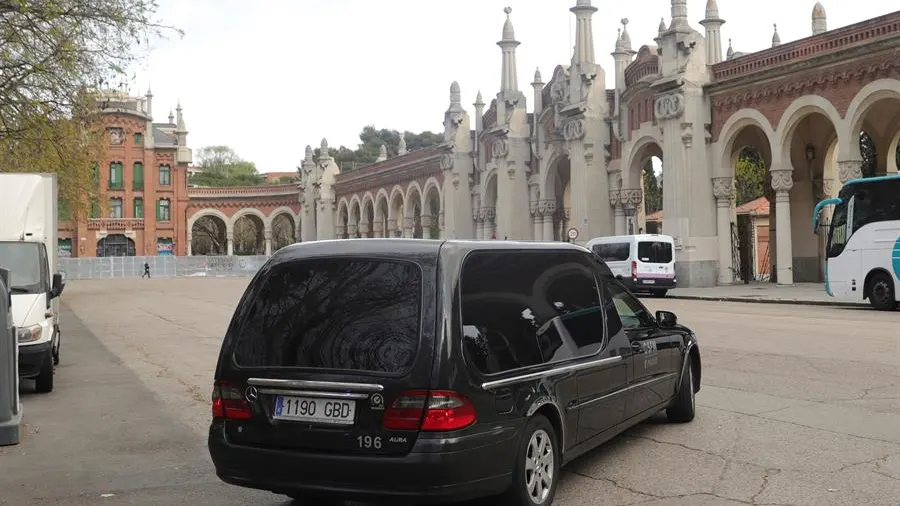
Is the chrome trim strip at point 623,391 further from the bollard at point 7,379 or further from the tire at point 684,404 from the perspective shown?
the bollard at point 7,379

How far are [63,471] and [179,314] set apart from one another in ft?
62.2

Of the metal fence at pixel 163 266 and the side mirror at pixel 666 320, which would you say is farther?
the metal fence at pixel 163 266

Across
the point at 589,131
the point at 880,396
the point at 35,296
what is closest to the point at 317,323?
the point at 880,396

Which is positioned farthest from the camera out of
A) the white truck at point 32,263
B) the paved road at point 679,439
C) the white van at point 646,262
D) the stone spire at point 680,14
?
the stone spire at point 680,14

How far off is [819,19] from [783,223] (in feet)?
56.3

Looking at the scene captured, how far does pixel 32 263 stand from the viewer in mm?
11508

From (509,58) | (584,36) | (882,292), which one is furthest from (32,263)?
(509,58)

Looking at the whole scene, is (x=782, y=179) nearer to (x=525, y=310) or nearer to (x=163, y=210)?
(x=525, y=310)

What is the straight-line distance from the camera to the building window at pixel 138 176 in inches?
3162

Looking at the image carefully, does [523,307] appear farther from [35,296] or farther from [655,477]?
[35,296]

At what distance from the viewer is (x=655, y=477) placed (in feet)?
19.3

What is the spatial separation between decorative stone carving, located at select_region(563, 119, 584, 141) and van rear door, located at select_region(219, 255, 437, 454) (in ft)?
115

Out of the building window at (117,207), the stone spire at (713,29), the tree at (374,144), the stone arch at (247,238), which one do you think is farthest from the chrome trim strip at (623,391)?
the tree at (374,144)

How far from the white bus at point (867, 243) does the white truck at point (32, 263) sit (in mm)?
17732
